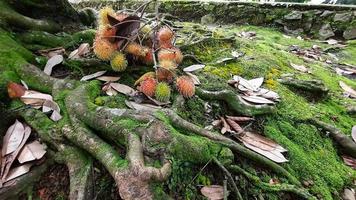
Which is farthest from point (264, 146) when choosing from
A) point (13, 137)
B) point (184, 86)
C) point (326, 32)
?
point (326, 32)

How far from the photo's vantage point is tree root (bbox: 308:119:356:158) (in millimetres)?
2213

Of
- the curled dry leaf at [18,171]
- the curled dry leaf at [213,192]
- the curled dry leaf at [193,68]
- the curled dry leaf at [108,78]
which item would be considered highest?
the curled dry leaf at [108,78]

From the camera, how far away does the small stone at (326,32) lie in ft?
17.8

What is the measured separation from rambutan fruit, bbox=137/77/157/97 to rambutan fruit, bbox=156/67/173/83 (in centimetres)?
6

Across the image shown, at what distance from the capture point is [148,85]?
1.89 metres

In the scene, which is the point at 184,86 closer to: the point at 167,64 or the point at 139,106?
the point at 167,64

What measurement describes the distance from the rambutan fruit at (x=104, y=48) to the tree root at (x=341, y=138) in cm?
143

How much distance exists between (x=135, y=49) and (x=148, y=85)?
0.24 m

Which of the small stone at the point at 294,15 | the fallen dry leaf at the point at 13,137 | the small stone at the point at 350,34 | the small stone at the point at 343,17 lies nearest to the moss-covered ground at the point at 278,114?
the fallen dry leaf at the point at 13,137

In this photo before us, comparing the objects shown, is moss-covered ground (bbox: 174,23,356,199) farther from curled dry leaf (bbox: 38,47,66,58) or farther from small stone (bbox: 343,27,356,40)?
small stone (bbox: 343,27,356,40)

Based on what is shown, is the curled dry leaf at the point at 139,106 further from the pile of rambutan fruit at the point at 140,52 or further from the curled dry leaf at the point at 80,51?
the curled dry leaf at the point at 80,51

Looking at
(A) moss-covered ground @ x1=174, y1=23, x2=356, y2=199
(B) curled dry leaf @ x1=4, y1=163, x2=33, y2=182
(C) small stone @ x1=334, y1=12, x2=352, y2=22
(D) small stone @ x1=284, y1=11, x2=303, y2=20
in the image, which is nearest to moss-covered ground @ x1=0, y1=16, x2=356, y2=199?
(A) moss-covered ground @ x1=174, y1=23, x2=356, y2=199

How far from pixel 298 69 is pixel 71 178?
2418 mm

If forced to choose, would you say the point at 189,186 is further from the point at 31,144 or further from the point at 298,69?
the point at 298,69
